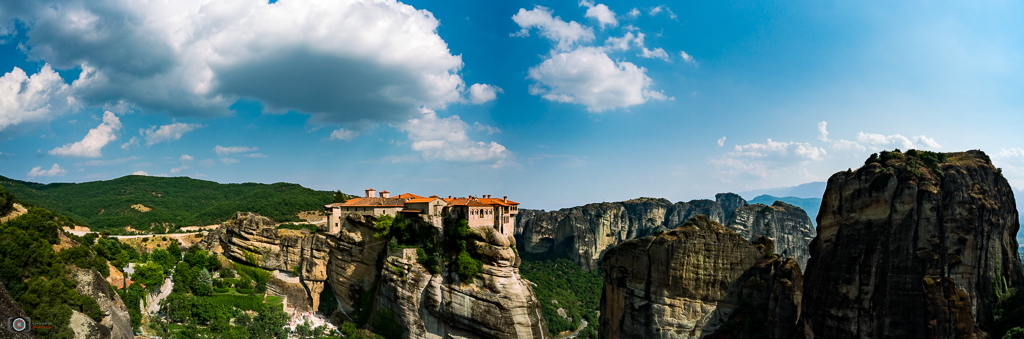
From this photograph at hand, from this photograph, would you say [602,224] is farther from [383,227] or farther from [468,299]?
[468,299]

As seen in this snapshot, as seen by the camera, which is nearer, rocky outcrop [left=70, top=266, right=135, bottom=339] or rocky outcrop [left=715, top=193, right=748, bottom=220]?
rocky outcrop [left=70, top=266, right=135, bottom=339]

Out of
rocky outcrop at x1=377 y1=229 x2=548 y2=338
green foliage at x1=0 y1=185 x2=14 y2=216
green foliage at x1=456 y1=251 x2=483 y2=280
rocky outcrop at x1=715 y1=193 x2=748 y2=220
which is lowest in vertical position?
rocky outcrop at x1=377 y1=229 x2=548 y2=338

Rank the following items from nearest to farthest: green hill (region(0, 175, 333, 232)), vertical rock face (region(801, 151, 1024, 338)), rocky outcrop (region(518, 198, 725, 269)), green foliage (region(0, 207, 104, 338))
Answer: vertical rock face (region(801, 151, 1024, 338)) → green foliage (region(0, 207, 104, 338)) → green hill (region(0, 175, 333, 232)) → rocky outcrop (region(518, 198, 725, 269))

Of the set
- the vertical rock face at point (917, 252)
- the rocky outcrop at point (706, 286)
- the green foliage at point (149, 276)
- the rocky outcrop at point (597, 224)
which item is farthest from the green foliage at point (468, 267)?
the rocky outcrop at point (597, 224)

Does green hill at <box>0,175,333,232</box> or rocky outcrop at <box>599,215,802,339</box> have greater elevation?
green hill at <box>0,175,333,232</box>

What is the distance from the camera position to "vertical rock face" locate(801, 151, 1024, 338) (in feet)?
54.7

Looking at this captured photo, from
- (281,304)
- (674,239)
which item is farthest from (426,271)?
(674,239)

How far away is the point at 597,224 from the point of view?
381 feet

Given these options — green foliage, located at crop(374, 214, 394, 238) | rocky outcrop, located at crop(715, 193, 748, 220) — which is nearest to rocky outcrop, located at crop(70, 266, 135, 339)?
green foliage, located at crop(374, 214, 394, 238)

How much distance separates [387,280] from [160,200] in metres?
85.4

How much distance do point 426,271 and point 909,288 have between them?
3549 centimetres

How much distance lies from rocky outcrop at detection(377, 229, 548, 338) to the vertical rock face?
2417 centimetres

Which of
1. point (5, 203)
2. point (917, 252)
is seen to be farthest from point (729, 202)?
point (5, 203)

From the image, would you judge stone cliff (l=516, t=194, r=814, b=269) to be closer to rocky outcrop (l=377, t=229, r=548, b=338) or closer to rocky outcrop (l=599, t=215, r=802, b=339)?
rocky outcrop (l=377, t=229, r=548, b=338)
